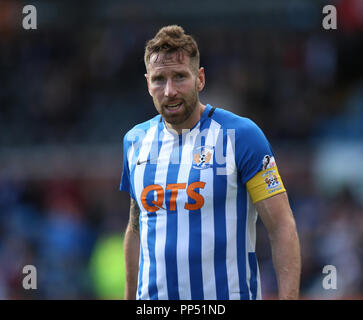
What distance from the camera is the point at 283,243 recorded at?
356 cm

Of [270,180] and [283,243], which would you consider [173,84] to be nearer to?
[270,180]

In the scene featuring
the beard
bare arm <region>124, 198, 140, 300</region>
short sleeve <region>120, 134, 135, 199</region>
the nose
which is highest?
the nose

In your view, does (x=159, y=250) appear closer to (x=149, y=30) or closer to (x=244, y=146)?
(x=244, y=146)

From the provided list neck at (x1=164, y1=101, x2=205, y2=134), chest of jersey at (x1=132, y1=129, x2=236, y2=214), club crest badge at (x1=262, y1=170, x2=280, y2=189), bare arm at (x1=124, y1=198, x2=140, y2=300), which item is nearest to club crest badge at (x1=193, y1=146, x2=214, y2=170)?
chest of jersey at (x1=132, y1=129, x2=236, y2=214)

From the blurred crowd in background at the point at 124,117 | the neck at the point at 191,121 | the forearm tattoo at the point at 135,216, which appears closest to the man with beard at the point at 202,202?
the neck at the point at 191,121

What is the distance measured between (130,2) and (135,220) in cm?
1180

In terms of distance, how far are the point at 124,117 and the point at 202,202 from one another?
9.64 meters

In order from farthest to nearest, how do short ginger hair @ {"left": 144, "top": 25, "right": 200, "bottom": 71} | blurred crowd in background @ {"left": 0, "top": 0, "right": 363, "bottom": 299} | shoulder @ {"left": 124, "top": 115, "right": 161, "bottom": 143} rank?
blurred crowd in background @ {"left": 0, "top": 0, "right": 363, "bottom": 299} → shoulder @ {"left": 124, "top": 115, "right": 161, "bottom": 143} → short ginger hair @ {"left": 144, "top": 25, "right": 200, "bottom": 71}

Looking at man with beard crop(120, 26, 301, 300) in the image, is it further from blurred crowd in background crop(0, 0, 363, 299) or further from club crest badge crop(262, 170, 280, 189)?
blurred crowd in background crop(0, 0, 363, 299)

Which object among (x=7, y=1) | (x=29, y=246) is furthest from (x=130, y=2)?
(x=29, y=246)

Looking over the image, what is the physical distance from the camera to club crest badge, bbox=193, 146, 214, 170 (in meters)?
3.70

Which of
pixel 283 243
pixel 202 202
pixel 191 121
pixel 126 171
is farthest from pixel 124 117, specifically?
pixel 283 243

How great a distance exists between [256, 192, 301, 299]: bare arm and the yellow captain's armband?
3 cm

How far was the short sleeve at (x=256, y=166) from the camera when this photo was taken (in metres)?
3.61
